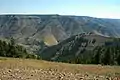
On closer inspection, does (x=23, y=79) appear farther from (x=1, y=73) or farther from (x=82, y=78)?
(x=82, y=78)

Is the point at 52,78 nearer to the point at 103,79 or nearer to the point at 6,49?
the point at 103,79

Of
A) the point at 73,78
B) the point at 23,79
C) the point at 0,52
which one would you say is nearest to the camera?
the point at 23,79

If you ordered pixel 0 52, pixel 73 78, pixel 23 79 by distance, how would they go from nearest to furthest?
pixel 23 79 < pixel 73 78 < pixel 0 52

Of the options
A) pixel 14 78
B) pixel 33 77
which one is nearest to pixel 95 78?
pixel 33 77

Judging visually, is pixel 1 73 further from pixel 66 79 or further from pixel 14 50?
pixel 14 50

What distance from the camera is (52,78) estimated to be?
21406 mm

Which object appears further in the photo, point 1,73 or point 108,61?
point 108,61

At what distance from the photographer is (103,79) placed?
72.2ft

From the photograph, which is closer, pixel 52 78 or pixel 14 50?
pixel 52 78

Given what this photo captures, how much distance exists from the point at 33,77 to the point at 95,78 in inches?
190

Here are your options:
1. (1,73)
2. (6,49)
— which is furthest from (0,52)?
(1,73)

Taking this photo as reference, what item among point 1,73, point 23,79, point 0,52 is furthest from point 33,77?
point 0,52

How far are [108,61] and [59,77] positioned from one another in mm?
75338

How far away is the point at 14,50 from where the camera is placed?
324 ft
